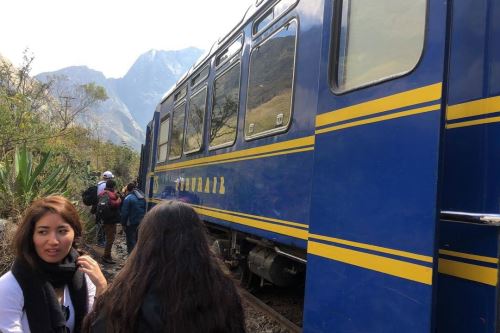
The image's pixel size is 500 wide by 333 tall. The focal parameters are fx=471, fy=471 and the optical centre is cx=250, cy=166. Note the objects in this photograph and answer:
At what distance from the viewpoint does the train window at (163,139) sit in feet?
28.7

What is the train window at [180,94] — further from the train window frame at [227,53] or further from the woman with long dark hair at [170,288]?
the woman with long dark hair at [170,288]

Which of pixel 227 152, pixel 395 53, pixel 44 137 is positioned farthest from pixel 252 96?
pixel 44 137

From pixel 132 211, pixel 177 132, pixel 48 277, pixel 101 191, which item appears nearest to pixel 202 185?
pixel 177 132

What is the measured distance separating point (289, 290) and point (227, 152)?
2325mm

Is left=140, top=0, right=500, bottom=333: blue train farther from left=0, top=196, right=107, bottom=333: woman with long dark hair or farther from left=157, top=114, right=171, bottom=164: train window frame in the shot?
left=157, top=114, right=171, bottom=164: train window frame

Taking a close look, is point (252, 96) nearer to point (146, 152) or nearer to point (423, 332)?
point (423, 332)

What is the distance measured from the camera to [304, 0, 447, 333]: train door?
77.2 inches

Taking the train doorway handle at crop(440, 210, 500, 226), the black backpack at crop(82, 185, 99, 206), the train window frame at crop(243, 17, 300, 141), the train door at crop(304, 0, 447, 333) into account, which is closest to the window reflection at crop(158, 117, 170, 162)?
the black backpack at crop(82, 185, 99, 206)

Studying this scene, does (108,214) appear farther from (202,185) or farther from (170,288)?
(170,288)

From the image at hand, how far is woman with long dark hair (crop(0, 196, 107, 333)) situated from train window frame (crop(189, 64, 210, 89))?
4421 millimetres

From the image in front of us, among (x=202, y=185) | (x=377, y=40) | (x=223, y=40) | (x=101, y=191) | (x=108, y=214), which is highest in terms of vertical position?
(x=223, y=40)

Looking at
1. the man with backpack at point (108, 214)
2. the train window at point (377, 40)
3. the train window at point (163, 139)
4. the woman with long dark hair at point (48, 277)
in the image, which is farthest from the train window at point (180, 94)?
the woman with long dark hair at point (48, 277)

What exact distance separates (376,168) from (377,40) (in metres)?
0.71

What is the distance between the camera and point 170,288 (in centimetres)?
149
